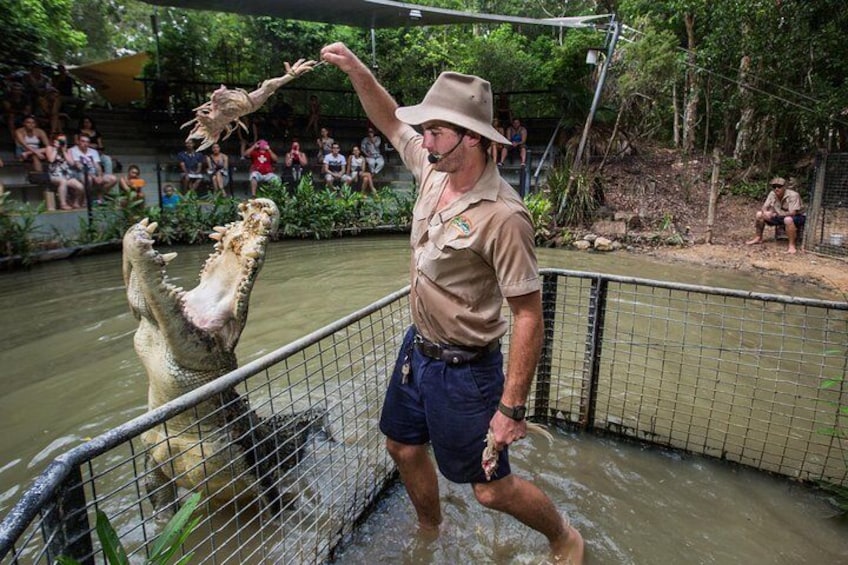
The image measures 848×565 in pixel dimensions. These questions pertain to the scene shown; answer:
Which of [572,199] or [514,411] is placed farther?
[572,199]

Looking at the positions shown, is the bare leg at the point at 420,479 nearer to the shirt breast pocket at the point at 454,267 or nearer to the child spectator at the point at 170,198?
the shirt breast pocket at the point at 454,267

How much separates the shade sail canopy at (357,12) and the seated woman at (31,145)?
11.2ft

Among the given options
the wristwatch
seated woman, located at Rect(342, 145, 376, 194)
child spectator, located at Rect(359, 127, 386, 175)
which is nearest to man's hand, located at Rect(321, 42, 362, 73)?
the wristwatch

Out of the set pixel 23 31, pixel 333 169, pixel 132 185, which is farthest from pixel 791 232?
pixel 23 31

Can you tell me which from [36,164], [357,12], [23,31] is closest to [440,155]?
[36,164]

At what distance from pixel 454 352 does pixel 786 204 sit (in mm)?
10269

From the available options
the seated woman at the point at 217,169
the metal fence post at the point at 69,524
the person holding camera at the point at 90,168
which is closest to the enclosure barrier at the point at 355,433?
the metal fence post at the point at 69,524

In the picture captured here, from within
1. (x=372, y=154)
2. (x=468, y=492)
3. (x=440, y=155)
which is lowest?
(x=468, y=492)

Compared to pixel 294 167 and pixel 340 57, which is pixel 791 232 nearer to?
pixel 294 167

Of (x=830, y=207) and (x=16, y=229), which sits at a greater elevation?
(x=830, y=207)

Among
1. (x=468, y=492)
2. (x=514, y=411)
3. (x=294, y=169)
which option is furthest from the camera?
(x=294, y=169)

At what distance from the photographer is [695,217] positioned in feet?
39.5

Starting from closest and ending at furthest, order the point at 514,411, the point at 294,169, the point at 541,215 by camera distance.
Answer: the point at 514,411 → the point at 541,215 → the point at 294,169

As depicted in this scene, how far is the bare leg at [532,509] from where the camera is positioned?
204cm
